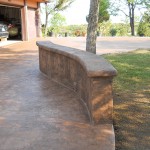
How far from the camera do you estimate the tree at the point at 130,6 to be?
3219 cm

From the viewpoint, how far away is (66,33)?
3002cm

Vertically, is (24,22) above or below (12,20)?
below

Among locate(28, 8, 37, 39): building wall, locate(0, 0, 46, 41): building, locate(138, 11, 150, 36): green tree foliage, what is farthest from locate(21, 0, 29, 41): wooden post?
locate(138, 11, 150, 36): green tree foliage

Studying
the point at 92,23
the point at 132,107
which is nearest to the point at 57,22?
the point at 92,23

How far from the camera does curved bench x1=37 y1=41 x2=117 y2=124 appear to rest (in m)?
4.60

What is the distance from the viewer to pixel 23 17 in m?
18.3

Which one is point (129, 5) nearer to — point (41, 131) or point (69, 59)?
point (69, 59)

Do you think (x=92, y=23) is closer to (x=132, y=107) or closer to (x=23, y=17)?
(x=132, y=107)

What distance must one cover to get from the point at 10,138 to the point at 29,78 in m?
3.99

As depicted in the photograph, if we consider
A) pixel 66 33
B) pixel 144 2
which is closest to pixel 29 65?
pixel 66 33

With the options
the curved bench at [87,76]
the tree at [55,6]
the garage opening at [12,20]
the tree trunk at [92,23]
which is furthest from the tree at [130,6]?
the curved bench at [87,76]

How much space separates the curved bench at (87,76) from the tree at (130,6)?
80.0 ft

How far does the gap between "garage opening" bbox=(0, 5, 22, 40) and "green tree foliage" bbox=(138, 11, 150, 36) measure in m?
12.3

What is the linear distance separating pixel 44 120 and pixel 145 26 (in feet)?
89.9
